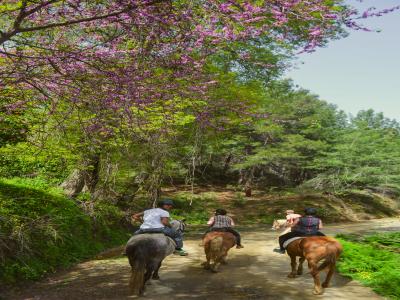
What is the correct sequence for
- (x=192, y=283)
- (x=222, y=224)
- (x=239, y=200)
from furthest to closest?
(x=239, y=200) < (x=222, y=224) < (x=192, y=283)

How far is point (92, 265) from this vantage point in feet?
37.9

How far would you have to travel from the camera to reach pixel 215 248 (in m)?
10.6

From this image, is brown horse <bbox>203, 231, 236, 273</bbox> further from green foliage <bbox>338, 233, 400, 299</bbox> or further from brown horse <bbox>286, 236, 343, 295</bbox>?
green foliage <bbox>338, 233, 400, 299</bbox>

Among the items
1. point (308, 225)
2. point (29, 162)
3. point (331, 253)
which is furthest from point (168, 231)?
point (29, 162)

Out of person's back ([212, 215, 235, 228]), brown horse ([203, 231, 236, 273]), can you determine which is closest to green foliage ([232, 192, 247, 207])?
person's back ([212, 215, 235, 228])

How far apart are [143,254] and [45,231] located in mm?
3575

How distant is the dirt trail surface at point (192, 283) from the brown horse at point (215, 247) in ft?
0.75

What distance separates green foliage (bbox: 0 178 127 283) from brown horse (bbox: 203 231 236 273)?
3718 millimetres

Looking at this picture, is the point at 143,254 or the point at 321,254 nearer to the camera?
the point at 143,254

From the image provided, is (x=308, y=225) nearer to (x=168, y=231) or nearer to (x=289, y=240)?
(x=289, y=240)

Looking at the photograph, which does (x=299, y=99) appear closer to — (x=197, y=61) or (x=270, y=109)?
(x=270, y=109)

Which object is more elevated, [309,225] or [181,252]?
[309,225]

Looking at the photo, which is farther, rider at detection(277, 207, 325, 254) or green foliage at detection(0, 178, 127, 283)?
rider at detection(277, 207, 325, 254)

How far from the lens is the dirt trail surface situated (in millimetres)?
8367
